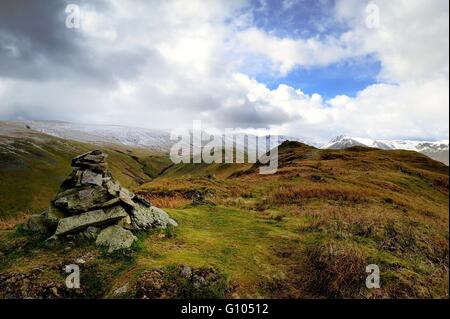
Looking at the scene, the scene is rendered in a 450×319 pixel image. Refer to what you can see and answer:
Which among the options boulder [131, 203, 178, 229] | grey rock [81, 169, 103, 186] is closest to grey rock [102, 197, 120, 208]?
boulder [131, 203, 178, 229]

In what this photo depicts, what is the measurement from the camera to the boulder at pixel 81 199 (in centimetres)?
1608

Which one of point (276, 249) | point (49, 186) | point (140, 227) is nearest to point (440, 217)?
point (276, 249)

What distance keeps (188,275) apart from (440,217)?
2905 centimetres

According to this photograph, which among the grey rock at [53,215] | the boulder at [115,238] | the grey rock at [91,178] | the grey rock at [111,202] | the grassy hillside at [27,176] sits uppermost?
the grey rock at [91,178]

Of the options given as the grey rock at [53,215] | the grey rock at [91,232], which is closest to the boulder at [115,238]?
the grey rock at [91,232]

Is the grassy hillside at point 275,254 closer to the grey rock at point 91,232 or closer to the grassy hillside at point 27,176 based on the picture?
the grey rock at point 91,232

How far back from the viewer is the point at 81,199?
16.4 meters

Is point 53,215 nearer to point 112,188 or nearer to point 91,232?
point 91,232

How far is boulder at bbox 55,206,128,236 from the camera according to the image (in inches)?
592

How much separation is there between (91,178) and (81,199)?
1.42 metres

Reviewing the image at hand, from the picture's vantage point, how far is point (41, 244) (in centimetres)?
1458

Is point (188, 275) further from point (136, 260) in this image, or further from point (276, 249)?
point (276, 249)

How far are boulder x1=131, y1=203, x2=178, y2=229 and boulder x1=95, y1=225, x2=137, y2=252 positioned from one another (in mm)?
1149
